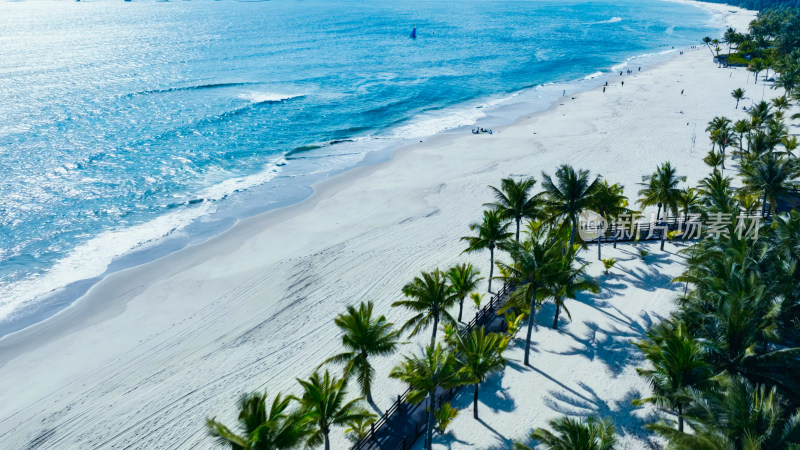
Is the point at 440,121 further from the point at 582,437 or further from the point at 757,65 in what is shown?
the point at 582,437

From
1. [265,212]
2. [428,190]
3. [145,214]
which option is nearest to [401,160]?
[428,190]

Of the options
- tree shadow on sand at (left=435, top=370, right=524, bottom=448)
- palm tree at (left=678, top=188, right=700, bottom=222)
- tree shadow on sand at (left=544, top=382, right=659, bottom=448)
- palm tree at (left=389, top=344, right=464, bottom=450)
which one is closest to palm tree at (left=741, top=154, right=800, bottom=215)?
palm tree at (left=678, top=188, right=700, bottom=222)

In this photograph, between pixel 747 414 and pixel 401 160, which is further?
pixel 401 160

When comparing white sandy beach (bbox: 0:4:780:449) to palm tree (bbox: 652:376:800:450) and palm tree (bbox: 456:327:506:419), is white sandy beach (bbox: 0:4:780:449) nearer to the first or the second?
palm tree (bbox: 456:327:506:419)

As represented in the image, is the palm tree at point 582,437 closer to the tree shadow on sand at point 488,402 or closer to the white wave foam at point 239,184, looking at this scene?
the tree shadow on sand at point 488,402

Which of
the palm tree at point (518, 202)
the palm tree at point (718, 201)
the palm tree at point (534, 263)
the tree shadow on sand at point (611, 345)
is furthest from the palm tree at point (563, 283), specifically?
the palm tree at point (718, 201)

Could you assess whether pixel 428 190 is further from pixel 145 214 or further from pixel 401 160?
pixel 145 214
